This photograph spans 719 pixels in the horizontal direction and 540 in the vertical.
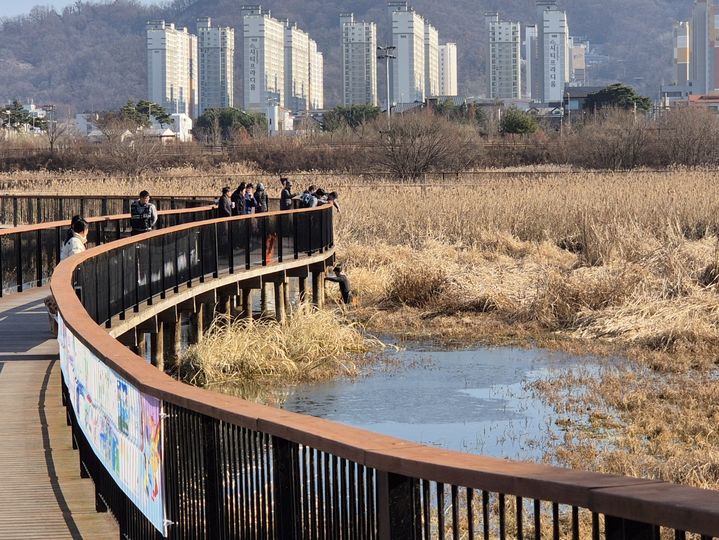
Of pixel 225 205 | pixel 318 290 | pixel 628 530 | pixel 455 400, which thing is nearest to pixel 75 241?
pixel 455 400

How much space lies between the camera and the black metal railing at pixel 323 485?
11.3ft

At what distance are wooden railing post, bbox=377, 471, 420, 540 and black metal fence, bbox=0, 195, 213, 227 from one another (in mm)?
30767

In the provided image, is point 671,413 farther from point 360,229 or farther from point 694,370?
point 360,229

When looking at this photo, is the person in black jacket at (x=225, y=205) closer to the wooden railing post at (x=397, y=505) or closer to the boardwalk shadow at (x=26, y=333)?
the boardwalk shadow at (x=26, y=333)

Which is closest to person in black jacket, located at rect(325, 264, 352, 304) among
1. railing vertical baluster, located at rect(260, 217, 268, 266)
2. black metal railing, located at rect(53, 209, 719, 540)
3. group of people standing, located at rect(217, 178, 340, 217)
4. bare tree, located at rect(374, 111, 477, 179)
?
group of people standing, located at rect(217, 178, 340, 217)

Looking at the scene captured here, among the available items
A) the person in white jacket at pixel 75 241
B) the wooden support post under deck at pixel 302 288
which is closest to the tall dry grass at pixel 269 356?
the person in white jacket at pixel 75 241

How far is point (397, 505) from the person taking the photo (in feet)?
14.4

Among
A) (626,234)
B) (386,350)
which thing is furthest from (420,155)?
(386,350)

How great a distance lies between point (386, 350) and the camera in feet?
81.9

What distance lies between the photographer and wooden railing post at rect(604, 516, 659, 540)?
3.42 meters

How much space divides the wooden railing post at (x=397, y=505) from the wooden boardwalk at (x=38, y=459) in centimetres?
432

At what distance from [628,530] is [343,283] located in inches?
1073

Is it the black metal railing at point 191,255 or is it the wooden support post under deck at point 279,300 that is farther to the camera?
the wooden support post under deck at point 279,300

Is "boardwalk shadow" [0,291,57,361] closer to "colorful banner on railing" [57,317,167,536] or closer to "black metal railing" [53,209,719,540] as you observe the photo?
"black metal railing" [53,209,719,540]
